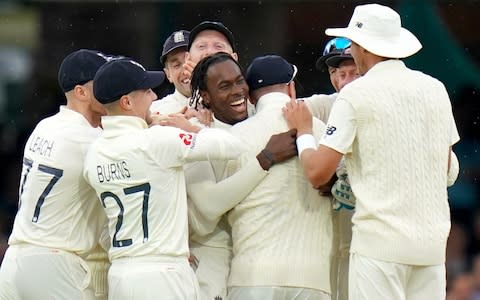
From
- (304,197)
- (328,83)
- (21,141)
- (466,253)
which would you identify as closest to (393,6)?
(328,83)

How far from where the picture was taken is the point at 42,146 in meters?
8.43

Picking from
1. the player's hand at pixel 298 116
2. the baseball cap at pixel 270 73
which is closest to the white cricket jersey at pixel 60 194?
the baseball cap at pixel 270 73

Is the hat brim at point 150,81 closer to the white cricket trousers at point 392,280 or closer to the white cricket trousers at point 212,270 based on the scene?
the white cricket trousers at point 212,270

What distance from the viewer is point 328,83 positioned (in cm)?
1563

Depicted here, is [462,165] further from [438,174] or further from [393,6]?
[438,174]

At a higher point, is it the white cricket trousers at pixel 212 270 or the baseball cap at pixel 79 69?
the baseball cap at pixel 79 69

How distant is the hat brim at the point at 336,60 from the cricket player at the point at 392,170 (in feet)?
3.16

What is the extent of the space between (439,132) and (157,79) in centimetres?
151

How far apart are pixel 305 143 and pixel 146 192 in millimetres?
874

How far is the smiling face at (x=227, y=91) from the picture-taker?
27.2 ft

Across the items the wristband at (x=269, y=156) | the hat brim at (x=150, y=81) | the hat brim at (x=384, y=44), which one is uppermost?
the hat brim at (x=384, y=44)

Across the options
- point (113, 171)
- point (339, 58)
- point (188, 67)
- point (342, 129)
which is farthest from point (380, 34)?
point (113, 171)

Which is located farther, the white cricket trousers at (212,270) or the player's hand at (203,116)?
the player's hand at (203,116)

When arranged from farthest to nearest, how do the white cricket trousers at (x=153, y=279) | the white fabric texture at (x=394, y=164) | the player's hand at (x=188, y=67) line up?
the player's hand at (x=188, y=67)
the white cricket trousers at (x=153, y=279)
the white fabric texture at (x=394, y=164)
